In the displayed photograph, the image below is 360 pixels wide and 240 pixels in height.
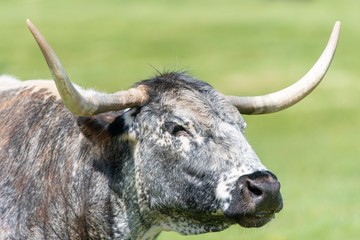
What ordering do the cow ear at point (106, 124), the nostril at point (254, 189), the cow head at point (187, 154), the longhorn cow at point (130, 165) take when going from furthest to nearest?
the cow ear at point (106, 124) → the longhorn cow at point (130, 165) → the cow head at point (187, 154) → the nostril at point (254, 189)

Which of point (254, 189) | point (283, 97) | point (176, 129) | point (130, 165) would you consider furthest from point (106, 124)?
point (283, 97)

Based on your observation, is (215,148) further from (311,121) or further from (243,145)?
(311,121)

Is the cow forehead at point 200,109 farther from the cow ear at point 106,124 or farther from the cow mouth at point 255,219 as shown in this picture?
the cow mouth at point 255,219

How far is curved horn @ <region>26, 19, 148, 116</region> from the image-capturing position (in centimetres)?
695

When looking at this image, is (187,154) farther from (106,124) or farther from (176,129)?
(106,124)

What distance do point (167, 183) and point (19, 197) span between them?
3.51 feet

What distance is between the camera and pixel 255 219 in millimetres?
7246

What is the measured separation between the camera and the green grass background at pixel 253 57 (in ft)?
80.0

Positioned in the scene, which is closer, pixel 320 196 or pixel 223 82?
pixel 320 196

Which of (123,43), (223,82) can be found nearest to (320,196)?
(223,82)

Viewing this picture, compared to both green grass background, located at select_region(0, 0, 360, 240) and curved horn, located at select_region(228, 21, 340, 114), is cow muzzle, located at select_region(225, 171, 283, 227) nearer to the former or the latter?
curved horn, located at select_region(228, 21, 340, 114)

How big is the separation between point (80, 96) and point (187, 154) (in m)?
0.84

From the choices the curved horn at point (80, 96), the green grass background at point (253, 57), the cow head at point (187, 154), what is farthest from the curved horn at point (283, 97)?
the green grass background at point (253, 57)

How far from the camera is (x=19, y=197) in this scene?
779 centimetres
